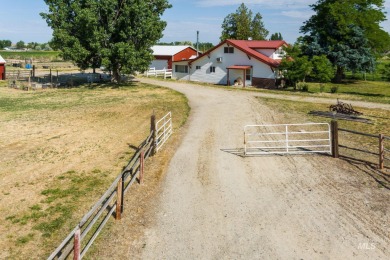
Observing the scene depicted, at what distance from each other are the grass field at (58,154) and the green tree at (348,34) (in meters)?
23.5

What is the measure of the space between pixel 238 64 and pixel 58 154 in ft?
108

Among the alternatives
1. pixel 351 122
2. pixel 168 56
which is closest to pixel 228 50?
pixel 168 56

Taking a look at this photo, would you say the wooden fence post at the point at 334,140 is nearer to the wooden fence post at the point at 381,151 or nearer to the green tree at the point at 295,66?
the wooden fence post at the point at 381,151

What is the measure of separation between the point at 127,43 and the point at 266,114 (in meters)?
20.8

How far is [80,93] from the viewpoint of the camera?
38.8 meters

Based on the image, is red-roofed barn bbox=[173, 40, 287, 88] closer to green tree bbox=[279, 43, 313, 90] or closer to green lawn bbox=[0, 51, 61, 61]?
green tree bbox=[279, 43, 313, 90]

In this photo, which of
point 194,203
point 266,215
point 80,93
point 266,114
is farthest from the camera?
point 80,93

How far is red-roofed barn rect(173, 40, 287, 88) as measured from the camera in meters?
43.2

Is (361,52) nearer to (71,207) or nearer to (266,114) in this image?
(266,114)

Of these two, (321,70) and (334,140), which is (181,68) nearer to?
(321,70)

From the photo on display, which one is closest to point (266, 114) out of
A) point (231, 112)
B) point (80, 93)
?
point (231, 112)

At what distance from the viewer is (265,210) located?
10805 millimetres

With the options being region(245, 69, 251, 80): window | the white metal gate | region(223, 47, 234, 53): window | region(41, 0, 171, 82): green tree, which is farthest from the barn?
the white metal gate

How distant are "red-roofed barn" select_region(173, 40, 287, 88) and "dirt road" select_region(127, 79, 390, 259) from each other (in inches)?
1098
